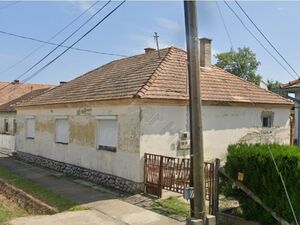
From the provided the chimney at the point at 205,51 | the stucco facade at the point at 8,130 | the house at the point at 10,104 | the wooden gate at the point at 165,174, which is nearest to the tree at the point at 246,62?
the house at the point at 10,104

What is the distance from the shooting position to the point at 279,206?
7.97m

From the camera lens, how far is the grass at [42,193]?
36.6 ft

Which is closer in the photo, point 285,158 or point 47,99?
point 285,158

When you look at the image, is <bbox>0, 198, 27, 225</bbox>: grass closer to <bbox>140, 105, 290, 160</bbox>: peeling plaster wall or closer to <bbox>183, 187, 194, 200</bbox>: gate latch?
<bbox>140, 105, 290, 160</bbox>: peeling plaster wall

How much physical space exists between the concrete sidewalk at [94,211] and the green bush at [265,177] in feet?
5.96

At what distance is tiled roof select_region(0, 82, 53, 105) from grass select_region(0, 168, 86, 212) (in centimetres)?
2417

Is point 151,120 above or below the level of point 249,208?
above

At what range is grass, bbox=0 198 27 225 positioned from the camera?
10.8 m

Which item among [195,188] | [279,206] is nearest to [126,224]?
[195,188]

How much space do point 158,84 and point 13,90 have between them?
1255 inches

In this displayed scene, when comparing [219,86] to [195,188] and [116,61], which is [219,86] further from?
[195,188]

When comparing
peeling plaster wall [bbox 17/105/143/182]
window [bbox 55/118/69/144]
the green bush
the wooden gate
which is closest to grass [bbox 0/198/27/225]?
peeling plaster wall [bbox 17/105/143/182]

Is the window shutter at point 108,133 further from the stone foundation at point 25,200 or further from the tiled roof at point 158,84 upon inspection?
the stone foundation at point 25,200

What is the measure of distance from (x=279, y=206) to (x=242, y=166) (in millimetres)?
1271
